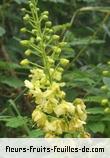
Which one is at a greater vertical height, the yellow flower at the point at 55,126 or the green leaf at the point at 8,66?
the green leaf at the point at 8,66

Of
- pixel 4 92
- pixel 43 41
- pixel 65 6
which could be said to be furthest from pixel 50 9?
pixel 43 41

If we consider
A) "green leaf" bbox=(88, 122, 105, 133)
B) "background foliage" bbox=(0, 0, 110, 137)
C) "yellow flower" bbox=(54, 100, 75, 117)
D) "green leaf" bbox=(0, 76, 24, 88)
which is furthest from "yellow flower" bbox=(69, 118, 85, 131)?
"green leaf" bbox=(0, 76, 24, 88)

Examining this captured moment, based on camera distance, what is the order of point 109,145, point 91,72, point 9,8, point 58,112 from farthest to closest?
point 9,8, point 91,72, point 109,145, point 58,112

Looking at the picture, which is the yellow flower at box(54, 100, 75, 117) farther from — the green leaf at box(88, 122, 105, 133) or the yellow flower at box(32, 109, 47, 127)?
the green leaf at box(88, 122, 105, 133)

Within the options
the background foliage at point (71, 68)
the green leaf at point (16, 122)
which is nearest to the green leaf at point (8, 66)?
the background foliage at point (71, 68)

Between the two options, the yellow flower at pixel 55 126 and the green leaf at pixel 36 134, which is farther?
the green leaf at pixel 36 134

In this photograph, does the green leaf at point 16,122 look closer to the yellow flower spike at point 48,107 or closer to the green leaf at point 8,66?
the yellow flower spike at point 48,107

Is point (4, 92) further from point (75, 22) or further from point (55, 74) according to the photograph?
point (55, 74)
